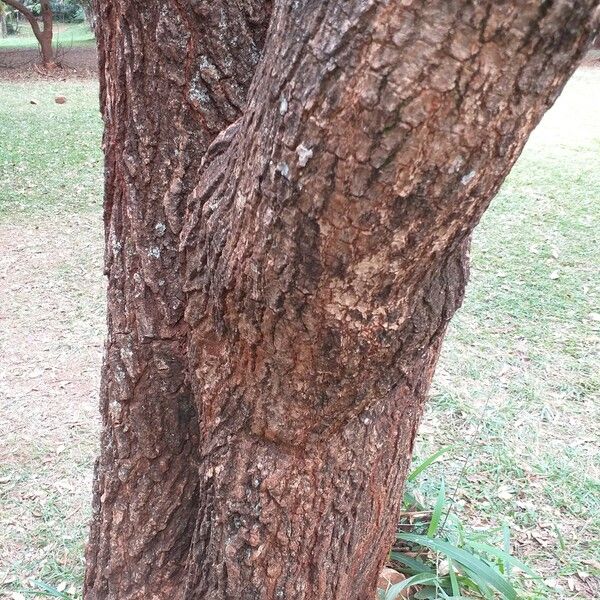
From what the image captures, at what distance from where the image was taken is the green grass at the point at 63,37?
2120cm

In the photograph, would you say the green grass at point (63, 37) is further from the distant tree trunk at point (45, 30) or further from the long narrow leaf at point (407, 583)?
the long narrow leaf at point (407, 583)

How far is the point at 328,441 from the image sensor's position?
1.21 metres

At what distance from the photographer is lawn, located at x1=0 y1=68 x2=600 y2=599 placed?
8.11 ft

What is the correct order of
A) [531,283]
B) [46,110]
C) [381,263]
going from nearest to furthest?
[381,263] → [531,283] → [46,110]

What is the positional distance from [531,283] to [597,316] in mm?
555

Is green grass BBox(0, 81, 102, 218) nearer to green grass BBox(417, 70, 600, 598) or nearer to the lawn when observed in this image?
the lawn

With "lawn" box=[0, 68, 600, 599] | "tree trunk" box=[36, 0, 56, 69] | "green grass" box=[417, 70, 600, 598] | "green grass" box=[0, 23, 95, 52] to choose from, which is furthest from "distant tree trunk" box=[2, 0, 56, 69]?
"green grass" box=[417, 70, 600, 598]

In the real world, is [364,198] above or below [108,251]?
above

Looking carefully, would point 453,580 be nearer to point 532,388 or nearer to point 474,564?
point 474,564

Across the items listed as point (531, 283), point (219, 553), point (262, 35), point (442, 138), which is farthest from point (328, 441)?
point (531, 283)

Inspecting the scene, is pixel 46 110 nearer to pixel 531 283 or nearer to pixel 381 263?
pixel 531 283

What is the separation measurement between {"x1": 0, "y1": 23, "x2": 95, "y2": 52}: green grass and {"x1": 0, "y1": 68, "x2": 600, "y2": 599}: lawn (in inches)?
675

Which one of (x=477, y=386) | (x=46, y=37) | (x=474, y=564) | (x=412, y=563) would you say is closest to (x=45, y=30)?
(x=46, y=37)

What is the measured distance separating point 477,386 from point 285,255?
2688 mm
